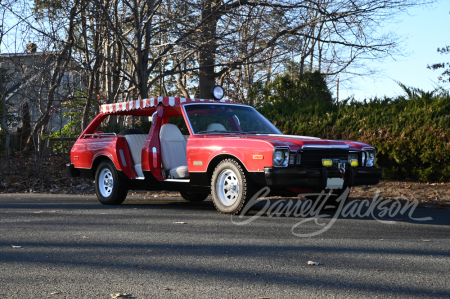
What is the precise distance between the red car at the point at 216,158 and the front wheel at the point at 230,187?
1 centimetres

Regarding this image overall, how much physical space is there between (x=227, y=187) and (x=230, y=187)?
0.07 metres

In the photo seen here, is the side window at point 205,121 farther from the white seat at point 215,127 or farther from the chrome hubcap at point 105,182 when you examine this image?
the chrome hubcap at point 105,182

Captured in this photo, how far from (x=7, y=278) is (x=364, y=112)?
916 cm

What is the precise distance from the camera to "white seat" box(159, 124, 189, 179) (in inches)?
351

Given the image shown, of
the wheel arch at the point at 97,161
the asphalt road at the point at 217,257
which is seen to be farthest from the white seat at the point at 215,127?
the wheel arch at the point at 97,161

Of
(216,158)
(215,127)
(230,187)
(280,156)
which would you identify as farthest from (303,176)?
(215,127)

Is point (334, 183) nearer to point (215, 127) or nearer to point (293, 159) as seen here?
point (293, 159)

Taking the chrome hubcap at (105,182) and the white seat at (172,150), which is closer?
the white seat at (172,150)

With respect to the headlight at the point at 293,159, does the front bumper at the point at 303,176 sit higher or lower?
lower

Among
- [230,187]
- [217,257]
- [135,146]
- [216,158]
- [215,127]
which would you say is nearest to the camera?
[217,257]

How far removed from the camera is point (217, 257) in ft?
16.1

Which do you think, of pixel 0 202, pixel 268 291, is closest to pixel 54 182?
pixel 0 202

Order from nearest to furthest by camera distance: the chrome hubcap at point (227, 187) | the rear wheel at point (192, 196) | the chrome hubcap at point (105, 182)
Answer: the chrome hubcap at point (227, 187) < the chrome hubcap at point (105, 182) < the rear wheel at point (192, 196)

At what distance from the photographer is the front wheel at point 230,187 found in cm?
736
